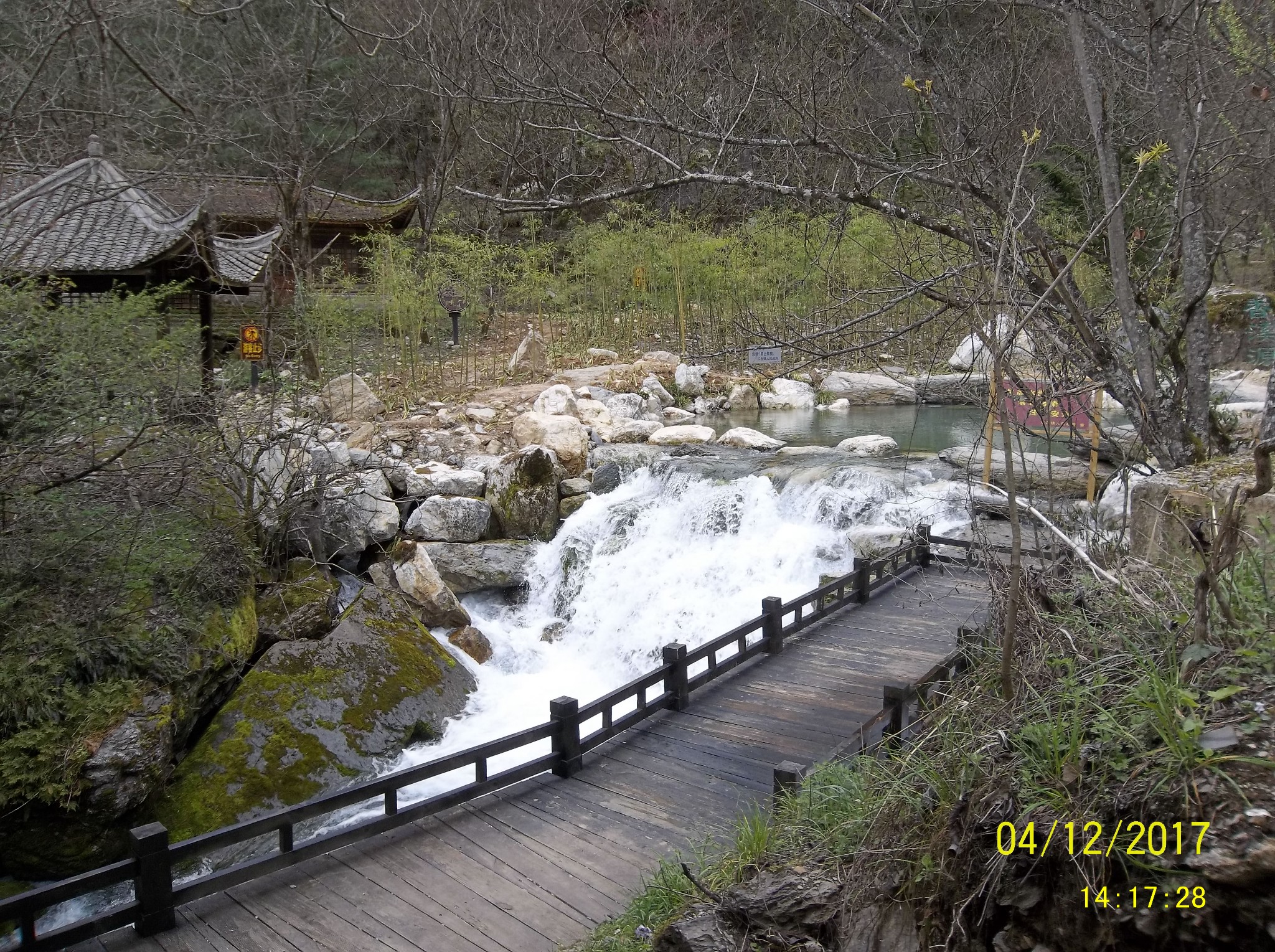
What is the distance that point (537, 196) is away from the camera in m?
4.25

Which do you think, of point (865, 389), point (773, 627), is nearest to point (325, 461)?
point (773, 627)

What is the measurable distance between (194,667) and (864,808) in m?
5.04

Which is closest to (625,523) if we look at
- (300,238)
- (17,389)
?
(17,389)

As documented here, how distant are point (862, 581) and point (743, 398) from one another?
982 centimetres

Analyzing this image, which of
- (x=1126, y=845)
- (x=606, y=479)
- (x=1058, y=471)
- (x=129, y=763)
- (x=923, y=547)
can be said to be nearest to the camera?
(x=1126, y=845)

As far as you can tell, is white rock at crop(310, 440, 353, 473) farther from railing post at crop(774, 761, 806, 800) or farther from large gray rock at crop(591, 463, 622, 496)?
railing post at crop(774, 761, 806, 800)

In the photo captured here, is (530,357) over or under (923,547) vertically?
over

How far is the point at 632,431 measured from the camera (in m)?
13.3

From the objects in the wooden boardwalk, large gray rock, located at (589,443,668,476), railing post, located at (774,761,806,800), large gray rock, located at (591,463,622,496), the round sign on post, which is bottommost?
the wooden boardwalk

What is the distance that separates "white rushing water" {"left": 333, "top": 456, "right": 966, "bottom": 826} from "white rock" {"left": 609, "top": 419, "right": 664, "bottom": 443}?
6.85 feet

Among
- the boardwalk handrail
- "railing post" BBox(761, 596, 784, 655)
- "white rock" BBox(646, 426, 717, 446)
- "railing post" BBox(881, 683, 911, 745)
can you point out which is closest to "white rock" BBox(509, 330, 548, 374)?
"white rock" BBox(646, 426, 717, 446)

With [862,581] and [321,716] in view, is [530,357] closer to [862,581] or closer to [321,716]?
[862,581]

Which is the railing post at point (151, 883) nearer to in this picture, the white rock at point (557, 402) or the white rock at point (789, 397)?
the white rock at point (557, 402)

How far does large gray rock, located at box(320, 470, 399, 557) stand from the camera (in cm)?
853
